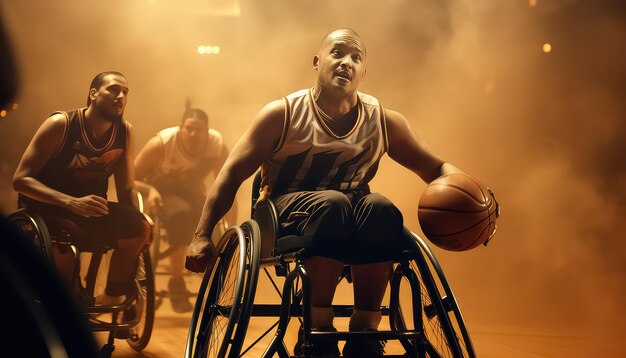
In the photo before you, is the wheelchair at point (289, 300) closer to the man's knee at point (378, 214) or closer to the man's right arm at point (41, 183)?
the man's knee at point (378, 214)

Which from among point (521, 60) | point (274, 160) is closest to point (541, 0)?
point (521, 60)

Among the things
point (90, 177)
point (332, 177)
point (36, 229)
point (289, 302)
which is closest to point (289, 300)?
point (289, 302)

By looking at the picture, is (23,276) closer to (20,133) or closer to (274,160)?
(274,160)

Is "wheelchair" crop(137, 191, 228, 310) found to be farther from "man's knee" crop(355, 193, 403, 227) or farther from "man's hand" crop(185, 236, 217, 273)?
"man's knee" crop(355, 193, 403, 227)

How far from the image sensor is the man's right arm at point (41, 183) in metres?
3.63

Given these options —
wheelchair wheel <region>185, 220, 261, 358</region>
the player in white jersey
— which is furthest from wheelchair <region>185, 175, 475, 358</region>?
the player in white jersey

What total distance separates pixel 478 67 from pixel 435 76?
14.5 inches

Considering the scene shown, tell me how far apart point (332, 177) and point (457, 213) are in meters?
0.52

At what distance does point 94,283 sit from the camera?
12.0 feet

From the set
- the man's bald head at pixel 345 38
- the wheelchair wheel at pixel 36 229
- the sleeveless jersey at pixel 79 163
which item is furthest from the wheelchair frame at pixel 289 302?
the sleeveless jersey at pixel 79 163

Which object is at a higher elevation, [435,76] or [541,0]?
[541,0]

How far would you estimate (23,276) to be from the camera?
0.49 metres

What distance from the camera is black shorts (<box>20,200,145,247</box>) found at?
359 cm

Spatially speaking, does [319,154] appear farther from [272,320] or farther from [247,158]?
[272,320]
